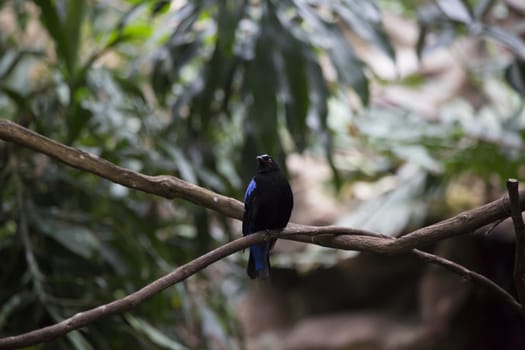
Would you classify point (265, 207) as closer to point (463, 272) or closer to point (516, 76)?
point (463, 272)

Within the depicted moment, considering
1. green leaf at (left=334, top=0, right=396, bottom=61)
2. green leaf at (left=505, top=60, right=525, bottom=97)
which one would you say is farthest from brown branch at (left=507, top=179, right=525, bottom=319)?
green leaf at (left=505, top=60, right=525, bottom=97)

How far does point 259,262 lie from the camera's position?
6.03ft

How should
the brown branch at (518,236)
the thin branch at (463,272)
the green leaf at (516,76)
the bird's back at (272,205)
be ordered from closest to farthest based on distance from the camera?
the brown branch at (518,236)
the thin branch at (463,272)
the bird's back at (272,205)
the green leaf at (516,76)

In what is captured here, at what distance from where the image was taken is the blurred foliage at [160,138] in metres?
2.69

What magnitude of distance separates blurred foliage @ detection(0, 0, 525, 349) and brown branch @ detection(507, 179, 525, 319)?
1361 mm

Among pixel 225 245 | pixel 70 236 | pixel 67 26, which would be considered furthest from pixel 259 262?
pixel 67 26

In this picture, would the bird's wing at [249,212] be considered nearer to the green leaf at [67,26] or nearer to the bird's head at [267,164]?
the bird's head at [267,164]

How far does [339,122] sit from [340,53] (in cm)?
272

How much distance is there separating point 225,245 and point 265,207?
0.24 meters

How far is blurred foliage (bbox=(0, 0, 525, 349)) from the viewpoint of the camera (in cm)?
269

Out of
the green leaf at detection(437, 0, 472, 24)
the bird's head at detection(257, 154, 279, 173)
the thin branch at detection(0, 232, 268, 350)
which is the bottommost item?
the thin branch at detection(0, 232, 268, 350)

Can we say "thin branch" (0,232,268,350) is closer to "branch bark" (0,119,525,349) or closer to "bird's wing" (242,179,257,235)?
"branch bark" (0,119,525,349)

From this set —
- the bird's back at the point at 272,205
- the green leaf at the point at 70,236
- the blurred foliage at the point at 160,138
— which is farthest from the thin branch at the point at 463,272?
the green leaf at the point at 70,236

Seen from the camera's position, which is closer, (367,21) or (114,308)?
(114,308)
